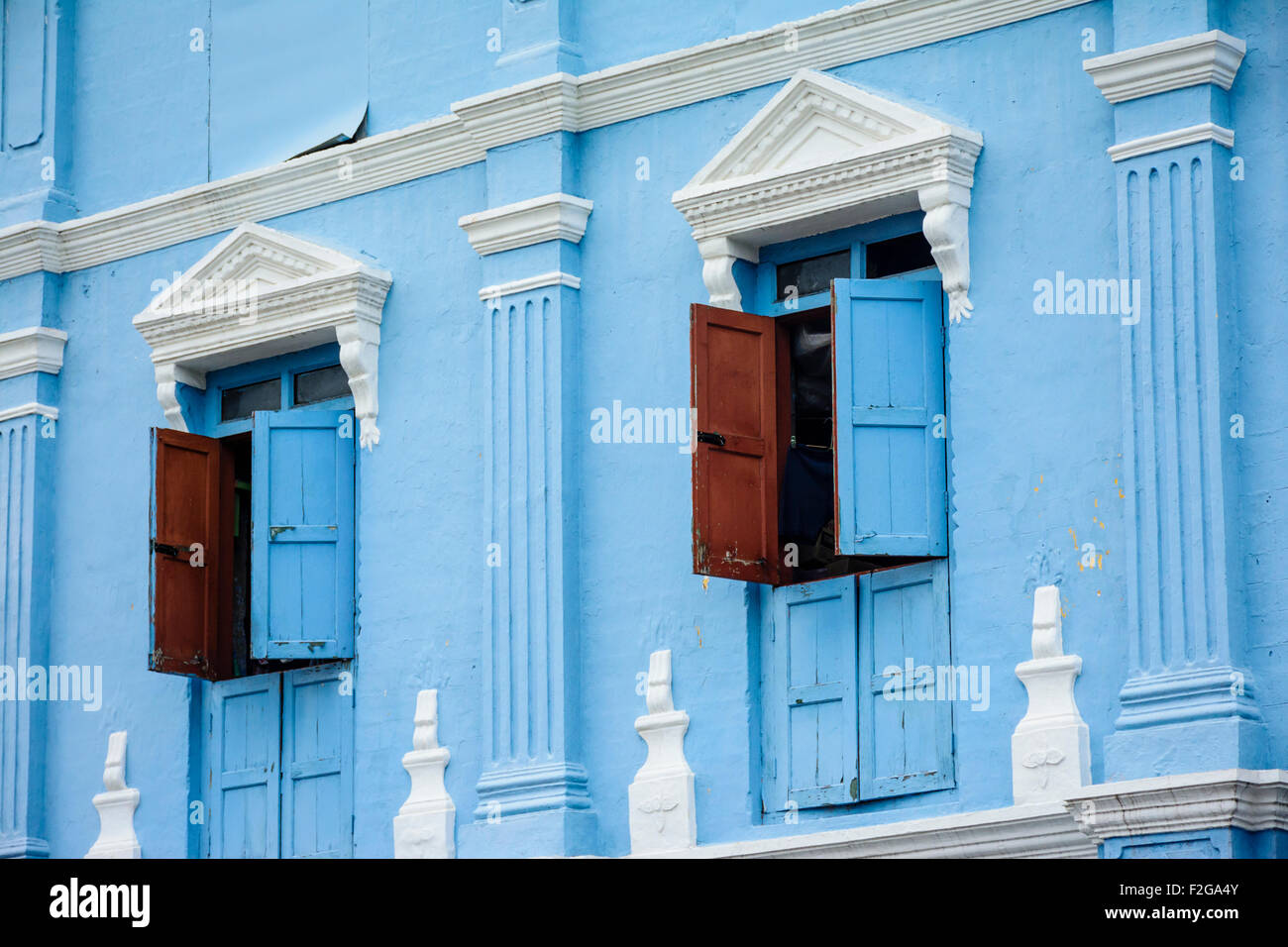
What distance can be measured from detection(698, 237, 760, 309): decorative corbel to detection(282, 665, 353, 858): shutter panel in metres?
2.99

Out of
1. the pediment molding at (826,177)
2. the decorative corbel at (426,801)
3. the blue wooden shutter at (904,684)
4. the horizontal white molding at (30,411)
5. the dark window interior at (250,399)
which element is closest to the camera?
the blue wooden shutter at (904,684)

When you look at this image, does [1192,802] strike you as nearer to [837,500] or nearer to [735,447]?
[837,500]

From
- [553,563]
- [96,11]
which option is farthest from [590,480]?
[96,11]

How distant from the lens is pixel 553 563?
1428cm

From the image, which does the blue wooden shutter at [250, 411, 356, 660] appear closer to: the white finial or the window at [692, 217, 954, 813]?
the white finial

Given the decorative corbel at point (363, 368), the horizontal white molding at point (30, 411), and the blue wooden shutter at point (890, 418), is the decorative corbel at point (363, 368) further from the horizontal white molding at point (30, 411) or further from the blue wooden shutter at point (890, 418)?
the blue wooden shutter at point (890, 418)

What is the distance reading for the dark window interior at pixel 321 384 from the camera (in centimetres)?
1557

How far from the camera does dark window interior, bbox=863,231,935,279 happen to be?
13695 mm

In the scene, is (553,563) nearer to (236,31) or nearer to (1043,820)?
(1043,820)

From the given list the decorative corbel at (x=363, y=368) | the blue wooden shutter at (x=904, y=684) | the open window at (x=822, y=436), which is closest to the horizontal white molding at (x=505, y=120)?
the decorative corbel at (x=363, y=368)

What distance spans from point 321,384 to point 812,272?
314 centimetres

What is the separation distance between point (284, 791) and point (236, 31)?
180 inches

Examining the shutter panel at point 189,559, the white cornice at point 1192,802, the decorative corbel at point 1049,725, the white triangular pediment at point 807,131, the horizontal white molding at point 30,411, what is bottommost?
the white cornice at point 1192,802

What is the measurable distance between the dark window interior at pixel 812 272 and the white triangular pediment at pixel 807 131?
1.67ft
